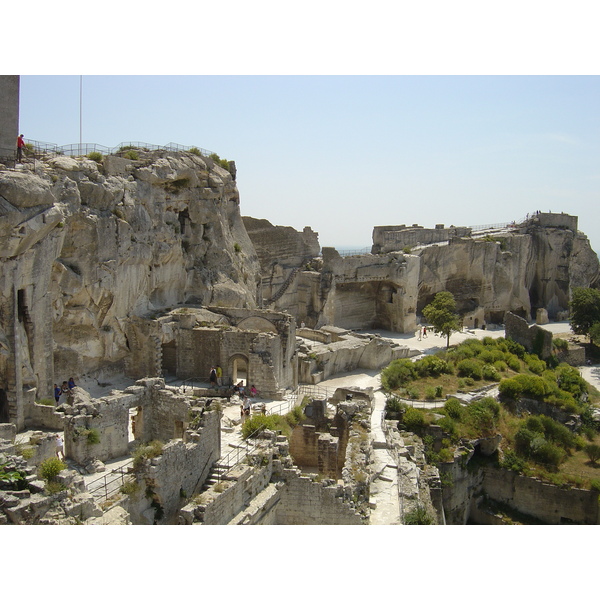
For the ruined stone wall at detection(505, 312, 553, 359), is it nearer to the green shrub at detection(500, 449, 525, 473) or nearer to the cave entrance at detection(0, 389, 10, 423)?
the green shrub at detection(500, 449, 525, 473)

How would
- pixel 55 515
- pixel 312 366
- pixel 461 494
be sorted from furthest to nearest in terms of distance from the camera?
pixel 312 366 → pixel 461 494 → pixel 55 515

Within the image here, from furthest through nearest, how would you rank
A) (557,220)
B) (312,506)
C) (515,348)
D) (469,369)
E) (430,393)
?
(557,220) → (515,348) → (469,369) → (430,393) → (312,506)

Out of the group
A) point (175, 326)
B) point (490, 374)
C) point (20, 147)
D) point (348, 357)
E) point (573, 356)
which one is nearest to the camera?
point (20, 147)

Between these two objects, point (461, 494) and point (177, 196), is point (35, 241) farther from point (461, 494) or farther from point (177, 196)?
point (461, 494)

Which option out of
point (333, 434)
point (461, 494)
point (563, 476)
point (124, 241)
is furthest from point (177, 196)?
point (563, 476)

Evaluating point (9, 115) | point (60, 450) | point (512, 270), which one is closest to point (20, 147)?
point (9, 115)

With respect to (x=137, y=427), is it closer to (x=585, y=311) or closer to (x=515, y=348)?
(x=515, y=348)

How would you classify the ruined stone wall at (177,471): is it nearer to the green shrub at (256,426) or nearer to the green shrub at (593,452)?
the green shrub at (256,426)

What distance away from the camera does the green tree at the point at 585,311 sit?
36.7 metres

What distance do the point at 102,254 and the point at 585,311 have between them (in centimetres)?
2741

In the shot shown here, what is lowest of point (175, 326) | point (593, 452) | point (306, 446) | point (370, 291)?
point (593, 452)

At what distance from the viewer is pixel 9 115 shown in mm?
17453

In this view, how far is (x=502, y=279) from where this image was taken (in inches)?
1626

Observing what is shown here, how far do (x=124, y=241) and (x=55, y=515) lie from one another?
1325 cm
